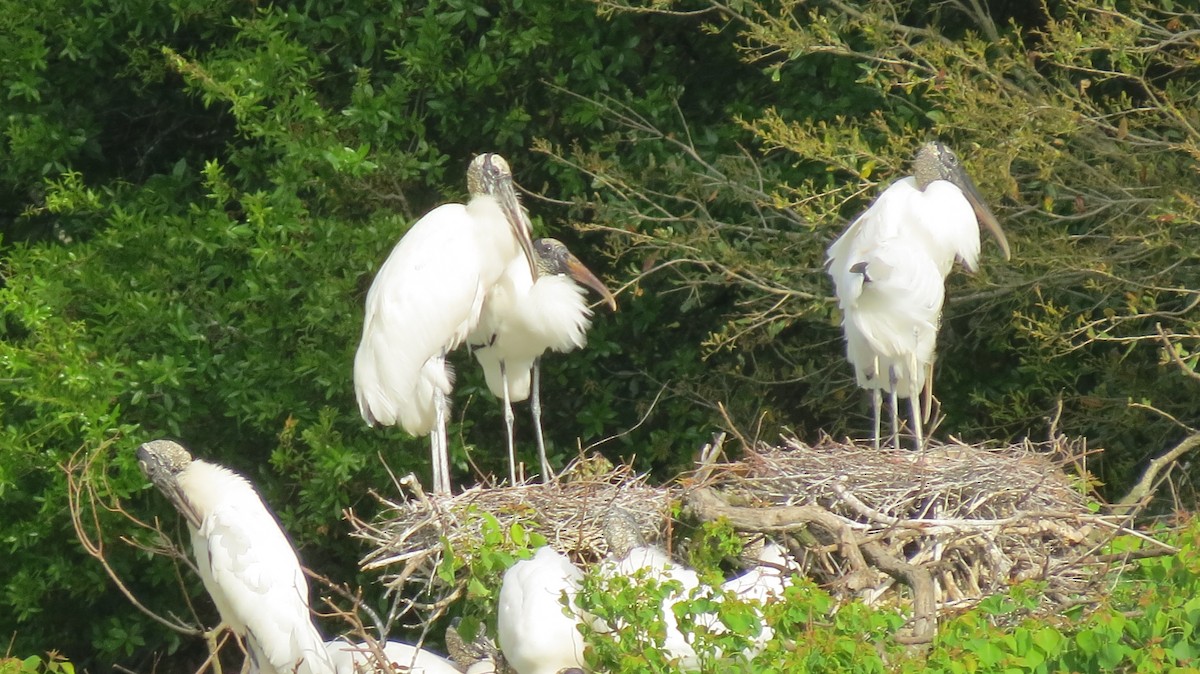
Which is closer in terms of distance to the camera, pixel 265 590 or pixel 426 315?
pixel 265 590

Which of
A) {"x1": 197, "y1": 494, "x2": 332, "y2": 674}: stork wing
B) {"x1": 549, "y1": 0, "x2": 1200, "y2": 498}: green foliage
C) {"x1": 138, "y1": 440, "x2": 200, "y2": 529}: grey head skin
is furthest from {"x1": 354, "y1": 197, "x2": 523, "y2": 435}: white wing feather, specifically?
{"x1": 197, "y1": 494, "x2": 332, "y2": 674}: stork wing

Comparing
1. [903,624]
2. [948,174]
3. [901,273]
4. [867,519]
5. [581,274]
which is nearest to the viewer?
[903,624]

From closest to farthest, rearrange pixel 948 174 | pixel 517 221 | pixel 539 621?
1. pixel 539 621
2. pixel 948 174
3. pixel 517 221

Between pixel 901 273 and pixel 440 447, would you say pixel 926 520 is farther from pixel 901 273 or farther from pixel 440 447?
pixel 440 447

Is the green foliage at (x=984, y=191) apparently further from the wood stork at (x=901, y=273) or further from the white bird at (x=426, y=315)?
the white bird at (x=426, y=315)

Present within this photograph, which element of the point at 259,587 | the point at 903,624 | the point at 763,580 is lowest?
the point at 259,587

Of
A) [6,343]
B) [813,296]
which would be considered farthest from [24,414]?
[813,296]

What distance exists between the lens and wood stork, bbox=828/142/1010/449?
21.5 feet

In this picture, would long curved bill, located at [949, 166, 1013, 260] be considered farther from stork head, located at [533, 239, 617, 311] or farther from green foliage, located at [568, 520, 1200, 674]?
green foliage, located at [568, 520, 1200, 674]

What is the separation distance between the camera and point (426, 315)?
686 cm

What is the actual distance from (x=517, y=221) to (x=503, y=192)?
18 cm

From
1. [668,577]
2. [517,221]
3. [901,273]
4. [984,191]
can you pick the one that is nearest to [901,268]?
[901,273]

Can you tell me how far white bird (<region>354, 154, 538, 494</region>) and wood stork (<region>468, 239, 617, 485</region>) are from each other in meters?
0.10

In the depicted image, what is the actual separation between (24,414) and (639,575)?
4.69 metres
